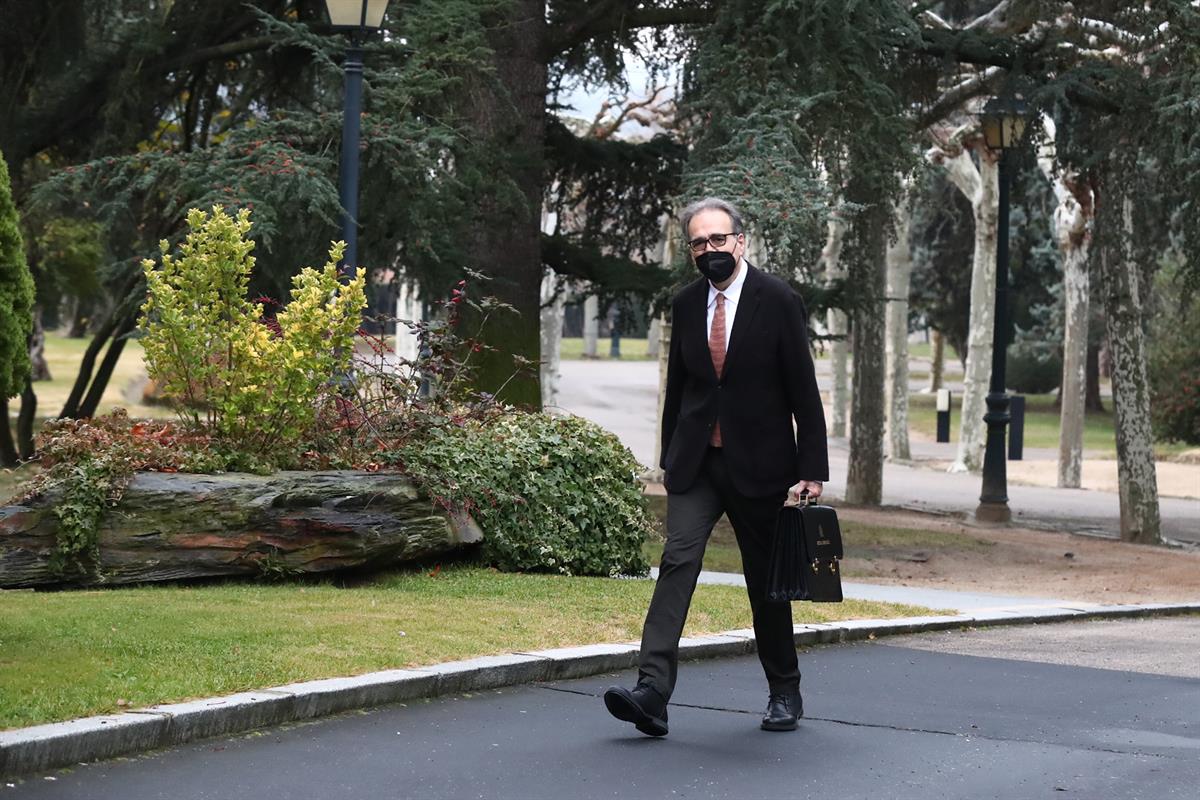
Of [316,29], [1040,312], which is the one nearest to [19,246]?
[316,29]

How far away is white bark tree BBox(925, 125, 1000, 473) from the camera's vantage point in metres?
34.3

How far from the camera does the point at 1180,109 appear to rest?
1769cm

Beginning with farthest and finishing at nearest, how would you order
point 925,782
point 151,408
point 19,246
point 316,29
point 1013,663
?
point 151,408 → point 316,29 → point 1013,663 → point 19,246 → point 925,782

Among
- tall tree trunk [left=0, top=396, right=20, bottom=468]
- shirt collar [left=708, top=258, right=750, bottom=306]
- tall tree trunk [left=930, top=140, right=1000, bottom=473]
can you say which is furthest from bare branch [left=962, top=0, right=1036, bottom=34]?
shirt collar [left=708, top=258, right=750, bottom=306]

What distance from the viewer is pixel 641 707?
23.1ft

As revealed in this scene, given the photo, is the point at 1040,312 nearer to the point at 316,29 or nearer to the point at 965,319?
the point at 965,319

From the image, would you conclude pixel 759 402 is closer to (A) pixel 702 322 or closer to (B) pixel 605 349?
(A) pixel 702 322

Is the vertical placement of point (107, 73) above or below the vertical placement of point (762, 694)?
above

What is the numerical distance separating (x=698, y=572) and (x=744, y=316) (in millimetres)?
1057

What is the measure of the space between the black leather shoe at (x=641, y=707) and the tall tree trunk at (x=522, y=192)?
11082mm

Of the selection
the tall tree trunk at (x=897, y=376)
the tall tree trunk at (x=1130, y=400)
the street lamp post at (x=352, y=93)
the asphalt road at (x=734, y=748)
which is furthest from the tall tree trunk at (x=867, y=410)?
the asphalt road at (x=734, y=748)

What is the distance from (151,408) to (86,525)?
33233mm

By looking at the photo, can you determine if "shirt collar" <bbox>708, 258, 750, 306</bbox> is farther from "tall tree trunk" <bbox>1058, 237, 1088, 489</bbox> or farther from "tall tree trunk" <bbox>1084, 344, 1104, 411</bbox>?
"tall tree trunk" <bbox>1084, 344, 1104, 411</bbox>

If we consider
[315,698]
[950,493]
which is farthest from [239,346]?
[950,493]
